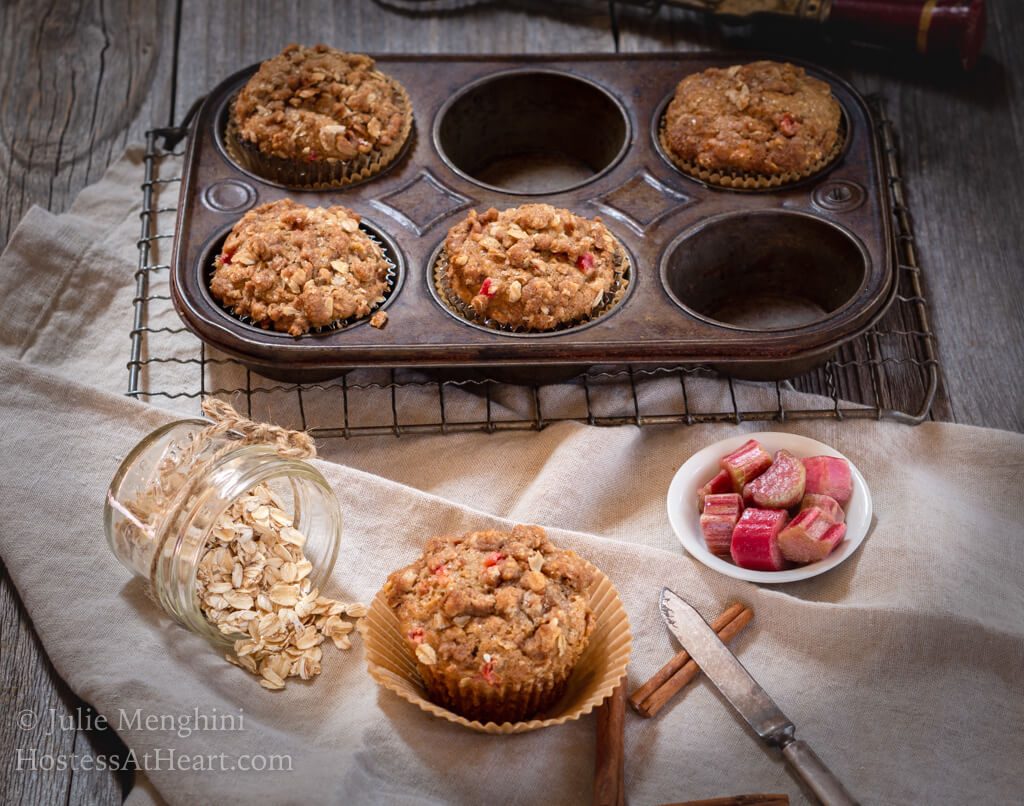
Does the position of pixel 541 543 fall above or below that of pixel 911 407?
above

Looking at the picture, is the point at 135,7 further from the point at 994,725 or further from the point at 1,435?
the point at 994,725

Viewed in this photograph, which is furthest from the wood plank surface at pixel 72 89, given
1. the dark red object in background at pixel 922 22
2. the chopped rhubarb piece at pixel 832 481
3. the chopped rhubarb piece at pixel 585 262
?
the chopped rhubarb piece at pixel 832 481

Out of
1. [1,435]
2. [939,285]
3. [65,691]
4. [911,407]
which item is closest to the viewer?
[65,691]

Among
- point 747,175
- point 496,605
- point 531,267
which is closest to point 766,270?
point 747,175

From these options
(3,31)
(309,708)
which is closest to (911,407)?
(309,708)

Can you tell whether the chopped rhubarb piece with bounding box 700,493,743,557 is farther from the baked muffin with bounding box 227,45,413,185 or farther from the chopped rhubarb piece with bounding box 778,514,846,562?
the baked muffin with bounding box 227,45,413,185

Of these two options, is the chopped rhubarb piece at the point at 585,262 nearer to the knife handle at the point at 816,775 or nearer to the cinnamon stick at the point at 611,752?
the cinnamon stick at the point at 611,752

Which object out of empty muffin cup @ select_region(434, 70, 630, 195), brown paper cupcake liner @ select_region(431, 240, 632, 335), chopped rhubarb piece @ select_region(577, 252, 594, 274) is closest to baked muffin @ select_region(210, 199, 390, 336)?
brown paper cupcake liner @ select_region(431, 240, 632, 335)
